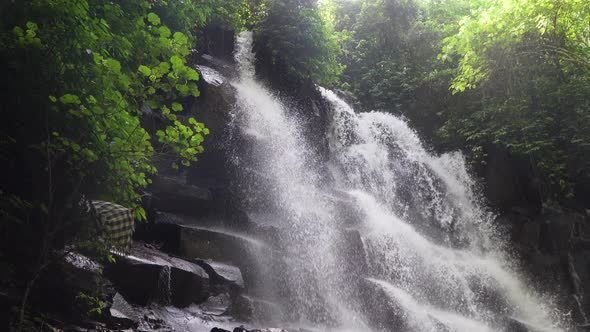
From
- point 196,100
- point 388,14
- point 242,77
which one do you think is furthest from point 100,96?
point 388,14

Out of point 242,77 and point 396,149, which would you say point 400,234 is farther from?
point 242,77

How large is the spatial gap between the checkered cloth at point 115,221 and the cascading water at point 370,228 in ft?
11.4

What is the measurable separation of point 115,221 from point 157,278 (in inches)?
66.2

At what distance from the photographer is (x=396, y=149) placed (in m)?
14.5

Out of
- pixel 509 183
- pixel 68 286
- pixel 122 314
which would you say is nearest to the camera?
pixel 68 286

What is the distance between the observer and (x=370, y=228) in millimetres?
10555

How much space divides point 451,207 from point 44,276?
11.1 meters

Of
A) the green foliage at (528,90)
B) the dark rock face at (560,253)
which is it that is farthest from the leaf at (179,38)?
the dark rock face at (560,253)

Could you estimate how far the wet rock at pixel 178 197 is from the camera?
9047 millimetres

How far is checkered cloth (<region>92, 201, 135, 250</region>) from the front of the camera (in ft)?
17.5

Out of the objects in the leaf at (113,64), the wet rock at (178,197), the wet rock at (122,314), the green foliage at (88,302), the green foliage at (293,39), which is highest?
the green foliage at (293,39)

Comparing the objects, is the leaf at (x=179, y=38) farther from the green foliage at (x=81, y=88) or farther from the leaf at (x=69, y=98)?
the leaf at (x=69, y=98)

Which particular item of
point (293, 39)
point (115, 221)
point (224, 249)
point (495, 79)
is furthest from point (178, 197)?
point (495, 79)

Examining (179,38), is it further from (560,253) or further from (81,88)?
(560,253)
